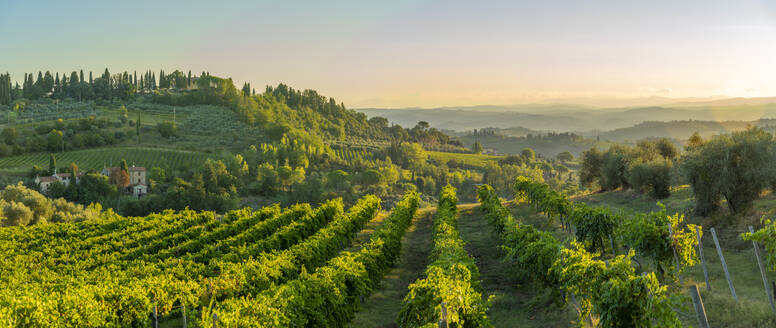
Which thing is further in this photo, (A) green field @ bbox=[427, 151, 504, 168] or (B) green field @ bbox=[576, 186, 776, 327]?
(A) green field @ bbox=[427, 151, 504, 168]

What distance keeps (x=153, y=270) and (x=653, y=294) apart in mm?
22026

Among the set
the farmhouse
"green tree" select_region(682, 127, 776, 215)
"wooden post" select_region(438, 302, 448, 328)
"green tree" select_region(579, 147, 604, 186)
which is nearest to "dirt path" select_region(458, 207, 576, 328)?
"wooden post" select_region(438, 302, 448, 328)

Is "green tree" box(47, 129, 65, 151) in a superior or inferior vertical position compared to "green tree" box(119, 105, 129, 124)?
inferior

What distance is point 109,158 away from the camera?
105 meters

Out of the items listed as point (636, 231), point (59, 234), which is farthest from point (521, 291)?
point (59, 234)

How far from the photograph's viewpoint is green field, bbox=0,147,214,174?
96.7 metres

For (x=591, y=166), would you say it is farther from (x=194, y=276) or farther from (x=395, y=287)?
(x=194, y=276)

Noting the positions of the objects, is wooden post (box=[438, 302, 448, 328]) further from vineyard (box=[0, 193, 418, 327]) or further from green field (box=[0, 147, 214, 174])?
green field (box=[0, 147, 214, 174])

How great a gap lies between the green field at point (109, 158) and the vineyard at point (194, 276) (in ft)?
216

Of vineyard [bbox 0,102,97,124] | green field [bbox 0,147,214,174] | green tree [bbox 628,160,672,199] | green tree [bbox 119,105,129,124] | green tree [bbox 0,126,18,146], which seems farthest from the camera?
green tree [bbox 119,105,129,124]

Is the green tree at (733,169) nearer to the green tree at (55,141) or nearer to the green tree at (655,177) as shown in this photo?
the green tree at (655,177)

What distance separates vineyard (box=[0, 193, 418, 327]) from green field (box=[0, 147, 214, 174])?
2588 inches

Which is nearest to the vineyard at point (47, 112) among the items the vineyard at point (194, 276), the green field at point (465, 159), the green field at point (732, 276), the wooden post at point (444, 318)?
the green field at point (465, 159)

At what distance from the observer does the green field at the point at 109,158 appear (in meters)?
96.7
